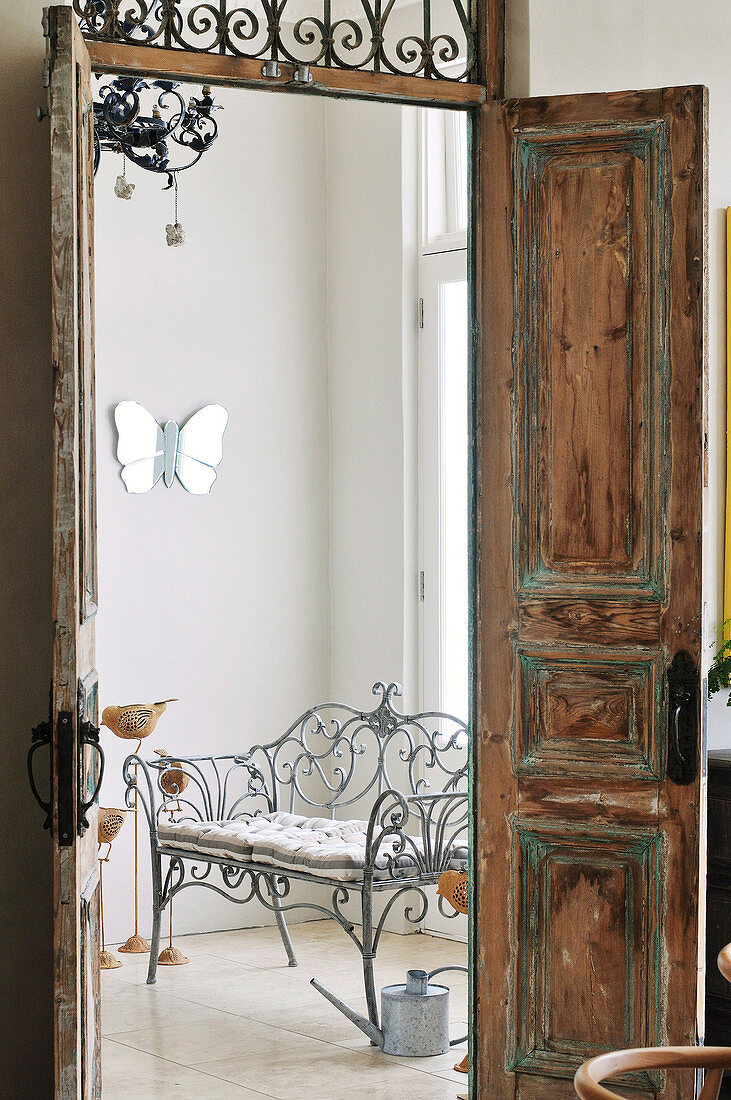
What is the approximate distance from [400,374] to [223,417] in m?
0.81

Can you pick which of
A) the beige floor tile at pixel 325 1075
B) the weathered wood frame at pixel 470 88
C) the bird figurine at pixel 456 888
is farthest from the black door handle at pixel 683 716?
the beige floor tile at pixel 325 1075

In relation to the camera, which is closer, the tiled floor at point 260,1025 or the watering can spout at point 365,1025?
the tiled floor at point 260,1025

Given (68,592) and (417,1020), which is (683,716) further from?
(417,1020)

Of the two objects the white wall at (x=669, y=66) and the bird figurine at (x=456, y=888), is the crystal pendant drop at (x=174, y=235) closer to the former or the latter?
the white wall at (x=669, y=66)

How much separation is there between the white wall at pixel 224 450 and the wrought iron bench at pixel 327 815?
24 centimetres

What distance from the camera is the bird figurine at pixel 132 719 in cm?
561

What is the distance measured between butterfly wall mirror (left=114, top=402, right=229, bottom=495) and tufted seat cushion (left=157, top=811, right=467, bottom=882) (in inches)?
59.4

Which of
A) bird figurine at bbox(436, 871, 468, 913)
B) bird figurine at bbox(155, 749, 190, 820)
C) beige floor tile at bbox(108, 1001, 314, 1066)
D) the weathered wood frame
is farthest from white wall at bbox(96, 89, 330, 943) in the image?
the weathered wood frame

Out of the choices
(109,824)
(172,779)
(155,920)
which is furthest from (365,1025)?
(172,779)

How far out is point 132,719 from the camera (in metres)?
5.62

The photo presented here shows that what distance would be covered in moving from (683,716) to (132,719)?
278cm

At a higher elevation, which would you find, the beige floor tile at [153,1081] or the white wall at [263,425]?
the white wall at [263,425]

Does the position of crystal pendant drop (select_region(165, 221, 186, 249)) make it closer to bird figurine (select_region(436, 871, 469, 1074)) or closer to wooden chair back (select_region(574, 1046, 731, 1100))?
bird figurine (select_region(436, 871, 469, 1074))

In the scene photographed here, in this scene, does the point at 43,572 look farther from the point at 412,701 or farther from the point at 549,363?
the point at 412,701
